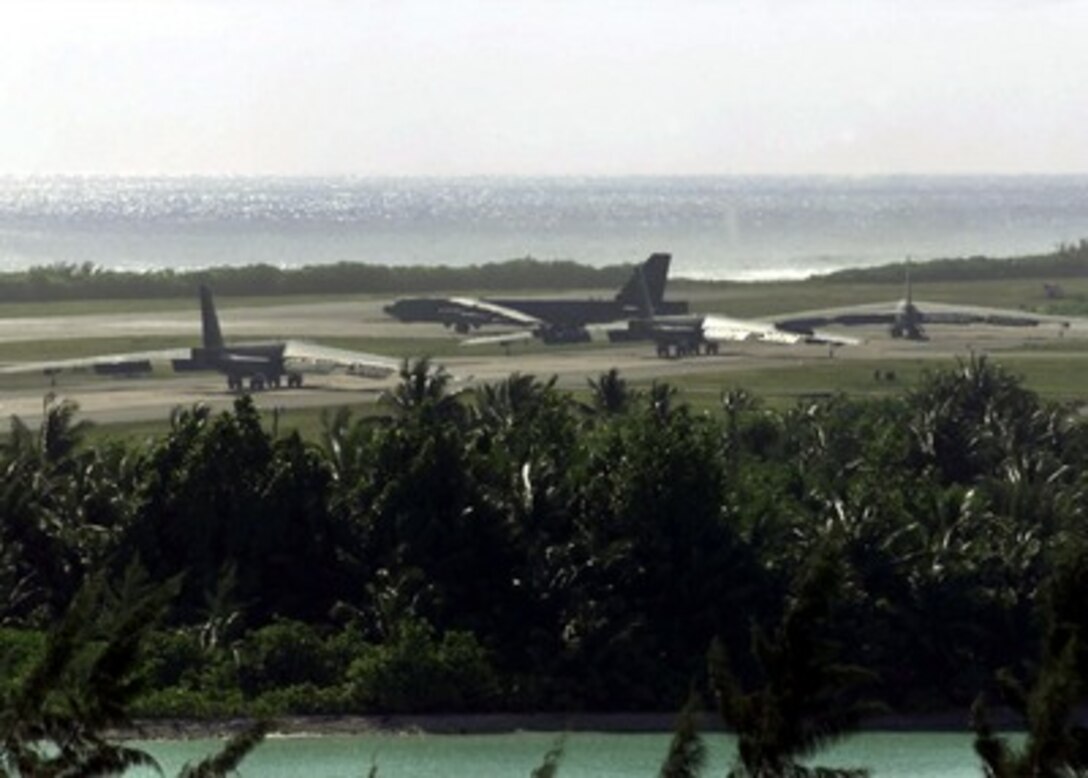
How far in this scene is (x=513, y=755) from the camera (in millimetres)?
81875

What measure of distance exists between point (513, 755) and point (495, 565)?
1042 centimetres

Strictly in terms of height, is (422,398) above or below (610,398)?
above

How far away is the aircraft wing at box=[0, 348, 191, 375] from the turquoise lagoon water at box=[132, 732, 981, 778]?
94.2 m

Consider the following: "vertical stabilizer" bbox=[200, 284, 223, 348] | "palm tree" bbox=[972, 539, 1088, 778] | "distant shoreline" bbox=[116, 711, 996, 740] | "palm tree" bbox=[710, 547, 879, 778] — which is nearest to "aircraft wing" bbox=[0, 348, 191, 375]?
"vertical stabilizer" bbox=[200, 284, 223, 348]

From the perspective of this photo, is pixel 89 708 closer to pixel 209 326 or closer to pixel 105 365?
pixel 209 326

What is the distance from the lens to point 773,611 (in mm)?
90188

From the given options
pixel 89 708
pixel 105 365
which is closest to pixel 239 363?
pixel 105 365

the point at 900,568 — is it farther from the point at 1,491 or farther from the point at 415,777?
the point at 1,491

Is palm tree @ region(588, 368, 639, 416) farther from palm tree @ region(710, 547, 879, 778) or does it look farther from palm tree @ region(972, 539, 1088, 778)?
palm tree @ region(710, 547, 879, 778)

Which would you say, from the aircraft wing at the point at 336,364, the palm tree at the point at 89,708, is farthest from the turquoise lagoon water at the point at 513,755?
the aircraft wing at the point at 336,364

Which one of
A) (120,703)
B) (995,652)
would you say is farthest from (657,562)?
(120,703)

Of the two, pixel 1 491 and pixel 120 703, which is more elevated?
pixel 120 703

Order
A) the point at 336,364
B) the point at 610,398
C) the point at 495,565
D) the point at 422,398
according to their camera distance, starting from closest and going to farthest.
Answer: the point at 495,565, the point at 422,398, the point at 610,398, the point at 336,364

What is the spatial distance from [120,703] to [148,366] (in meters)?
140
